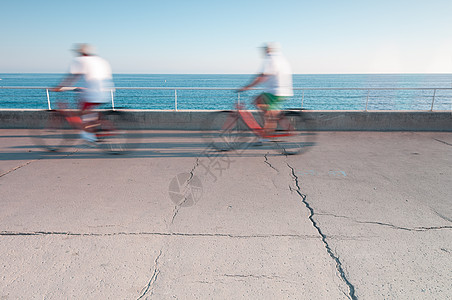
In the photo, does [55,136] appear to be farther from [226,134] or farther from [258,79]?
[258,79]

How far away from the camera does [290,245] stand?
2791 millimetres

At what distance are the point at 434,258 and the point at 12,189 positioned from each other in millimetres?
5313

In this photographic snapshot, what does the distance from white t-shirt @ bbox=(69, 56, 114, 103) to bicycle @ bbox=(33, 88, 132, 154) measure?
0.89ft

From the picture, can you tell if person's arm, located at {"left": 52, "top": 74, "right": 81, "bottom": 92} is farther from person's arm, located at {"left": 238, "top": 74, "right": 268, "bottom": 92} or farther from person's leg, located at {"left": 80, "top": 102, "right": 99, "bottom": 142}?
person's arm, located at {"left": 238, "top": 74, "right": 268, "bottom": 92}

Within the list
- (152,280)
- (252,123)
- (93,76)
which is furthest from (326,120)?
(152,280)

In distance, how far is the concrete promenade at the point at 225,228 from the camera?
7.43ft

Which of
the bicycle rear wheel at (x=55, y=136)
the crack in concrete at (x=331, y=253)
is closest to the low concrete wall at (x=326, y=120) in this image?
the bicycle rear wheel at (x=55, y=136)

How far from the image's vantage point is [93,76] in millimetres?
5516

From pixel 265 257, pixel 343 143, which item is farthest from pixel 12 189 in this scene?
pixel 343 143

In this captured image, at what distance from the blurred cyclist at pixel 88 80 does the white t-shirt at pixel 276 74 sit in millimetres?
3271

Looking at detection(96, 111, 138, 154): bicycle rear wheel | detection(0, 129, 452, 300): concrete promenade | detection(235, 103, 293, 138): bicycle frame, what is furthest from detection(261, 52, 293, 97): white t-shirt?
detection(96, 111, 138, 154): bicycle rear wheel

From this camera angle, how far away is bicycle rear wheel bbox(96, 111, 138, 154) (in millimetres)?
6062

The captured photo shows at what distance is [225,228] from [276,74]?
382 centimetres

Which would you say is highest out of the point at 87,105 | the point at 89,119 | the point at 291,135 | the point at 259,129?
the point at 87,105
